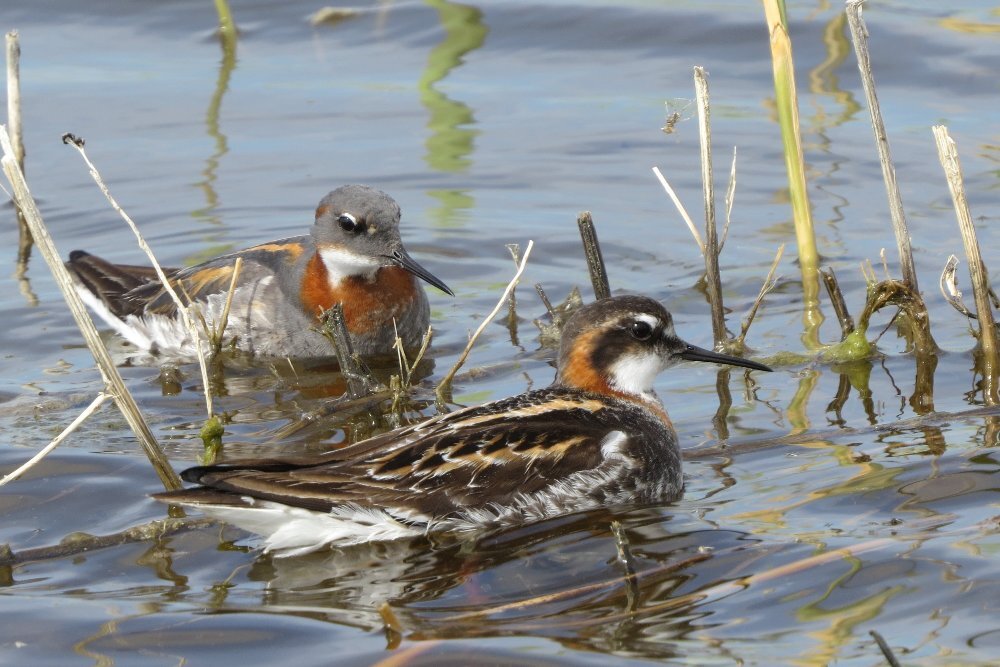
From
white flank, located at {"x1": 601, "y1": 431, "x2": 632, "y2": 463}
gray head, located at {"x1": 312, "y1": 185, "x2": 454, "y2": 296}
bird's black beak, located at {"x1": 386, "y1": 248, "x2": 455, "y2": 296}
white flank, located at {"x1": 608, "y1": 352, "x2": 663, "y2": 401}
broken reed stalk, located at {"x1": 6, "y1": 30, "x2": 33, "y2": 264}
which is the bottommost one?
white flank, located at {"x1": 601, "y1": 431, "x2": 632, "y2": 463}

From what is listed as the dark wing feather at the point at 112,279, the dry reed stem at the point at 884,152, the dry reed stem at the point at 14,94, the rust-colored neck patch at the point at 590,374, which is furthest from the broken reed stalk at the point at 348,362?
the dry reed stem at the point at 14,94

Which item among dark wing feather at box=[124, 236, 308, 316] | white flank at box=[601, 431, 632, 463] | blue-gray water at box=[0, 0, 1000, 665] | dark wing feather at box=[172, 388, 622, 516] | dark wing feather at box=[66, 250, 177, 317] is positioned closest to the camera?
blue-gray water at box=[0, 0, 1000, 665]

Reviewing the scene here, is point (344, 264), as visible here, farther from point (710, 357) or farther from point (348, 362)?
point (710, 357)

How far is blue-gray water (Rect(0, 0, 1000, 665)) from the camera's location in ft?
20.7

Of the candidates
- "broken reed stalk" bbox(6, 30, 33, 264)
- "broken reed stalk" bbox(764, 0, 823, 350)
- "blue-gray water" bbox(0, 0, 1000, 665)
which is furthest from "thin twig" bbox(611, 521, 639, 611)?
"broken reed stalk" bbox(6, 30, 33, 264)

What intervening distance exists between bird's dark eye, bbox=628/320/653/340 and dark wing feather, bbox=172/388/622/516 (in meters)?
0.63

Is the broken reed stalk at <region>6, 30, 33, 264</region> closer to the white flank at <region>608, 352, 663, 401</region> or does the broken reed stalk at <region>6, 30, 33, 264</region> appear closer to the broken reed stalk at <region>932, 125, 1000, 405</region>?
the white flank at <region>608, 352, 663, 401</region>

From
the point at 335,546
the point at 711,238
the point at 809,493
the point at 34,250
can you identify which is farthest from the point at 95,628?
the point at 34,250

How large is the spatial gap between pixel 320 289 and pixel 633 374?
338cm

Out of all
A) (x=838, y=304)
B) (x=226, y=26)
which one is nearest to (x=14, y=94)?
(x=226, y=26)

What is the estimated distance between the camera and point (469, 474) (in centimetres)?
752

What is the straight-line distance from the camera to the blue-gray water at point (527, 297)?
6.32 m

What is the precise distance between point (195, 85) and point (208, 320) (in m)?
5.05

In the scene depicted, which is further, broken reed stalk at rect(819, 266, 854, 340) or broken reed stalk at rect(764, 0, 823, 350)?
broken reed stalk at rect(764, 0, 823, 350)
